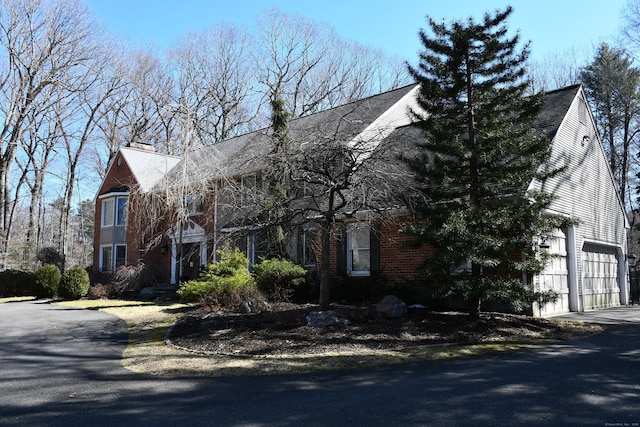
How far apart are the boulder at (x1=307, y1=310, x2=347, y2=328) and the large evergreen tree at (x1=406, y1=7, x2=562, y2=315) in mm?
2153

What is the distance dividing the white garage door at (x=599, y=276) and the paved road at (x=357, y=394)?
25.6 feet

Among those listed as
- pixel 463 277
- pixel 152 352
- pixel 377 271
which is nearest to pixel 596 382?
pixel 463 277

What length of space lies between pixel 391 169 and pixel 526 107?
323 centimetres

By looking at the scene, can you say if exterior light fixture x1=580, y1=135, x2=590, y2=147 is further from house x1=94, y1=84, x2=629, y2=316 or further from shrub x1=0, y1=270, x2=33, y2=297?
shrub x1=0, y1=270, x2=33, y2=297

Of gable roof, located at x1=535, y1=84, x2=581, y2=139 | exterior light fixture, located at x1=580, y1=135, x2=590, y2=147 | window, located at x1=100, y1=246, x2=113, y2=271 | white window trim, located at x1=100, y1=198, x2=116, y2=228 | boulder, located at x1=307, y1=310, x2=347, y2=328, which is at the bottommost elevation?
boulder, located at x1=307, y1=310, x2=347, y2=328

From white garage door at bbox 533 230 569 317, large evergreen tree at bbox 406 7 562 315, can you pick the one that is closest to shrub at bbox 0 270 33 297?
large evergreen tree at bbox 406 7 562 315

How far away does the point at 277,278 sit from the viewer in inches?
556

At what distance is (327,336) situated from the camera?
9.34 meters

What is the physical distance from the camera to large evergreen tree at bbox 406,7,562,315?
10.1 metres

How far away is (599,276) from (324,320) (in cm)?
1163

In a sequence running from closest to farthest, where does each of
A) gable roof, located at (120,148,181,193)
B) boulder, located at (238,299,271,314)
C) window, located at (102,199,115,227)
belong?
boulder, located at (238,299,271,314)
gable roof, located at (120,148,181,193)
window, located at (102,199,115,227)

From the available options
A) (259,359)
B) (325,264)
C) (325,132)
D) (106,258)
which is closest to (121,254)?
(106,258)

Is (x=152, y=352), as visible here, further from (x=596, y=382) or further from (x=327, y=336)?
(x=596, y=382)

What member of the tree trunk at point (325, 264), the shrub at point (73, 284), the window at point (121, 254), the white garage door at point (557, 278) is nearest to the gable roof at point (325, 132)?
the tree trunk at point (325, 264)
